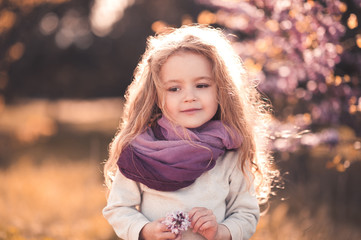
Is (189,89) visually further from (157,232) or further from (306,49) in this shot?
(306,49)

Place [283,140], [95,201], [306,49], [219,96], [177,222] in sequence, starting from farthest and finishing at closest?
[95,201]
[283,140]
[306,49]
[219,96]
[177,222]

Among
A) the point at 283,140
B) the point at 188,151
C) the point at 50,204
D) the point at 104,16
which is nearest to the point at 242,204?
the point at 188,151

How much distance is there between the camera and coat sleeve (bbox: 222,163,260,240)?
6.36 feet

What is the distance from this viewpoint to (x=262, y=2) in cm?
323

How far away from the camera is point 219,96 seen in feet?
6.75

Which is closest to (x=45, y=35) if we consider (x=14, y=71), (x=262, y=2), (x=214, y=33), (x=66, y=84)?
(x=66, y=84)

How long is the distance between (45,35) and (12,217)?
10691mm

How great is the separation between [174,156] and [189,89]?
1.08ft

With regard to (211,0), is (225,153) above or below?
below

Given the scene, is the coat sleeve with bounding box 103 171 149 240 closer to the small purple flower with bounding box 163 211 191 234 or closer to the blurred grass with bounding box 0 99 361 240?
the small purple flower with bounding box 163 211 191 234

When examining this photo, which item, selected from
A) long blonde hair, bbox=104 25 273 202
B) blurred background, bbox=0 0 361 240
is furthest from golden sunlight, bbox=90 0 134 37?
long blonde hair, bbox=104 25 273 202

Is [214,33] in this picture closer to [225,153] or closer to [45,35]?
[225,153]

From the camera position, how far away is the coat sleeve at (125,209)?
1.87m

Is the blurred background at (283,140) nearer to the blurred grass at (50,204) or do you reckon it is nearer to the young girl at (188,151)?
the blurred grass at (50,204)
